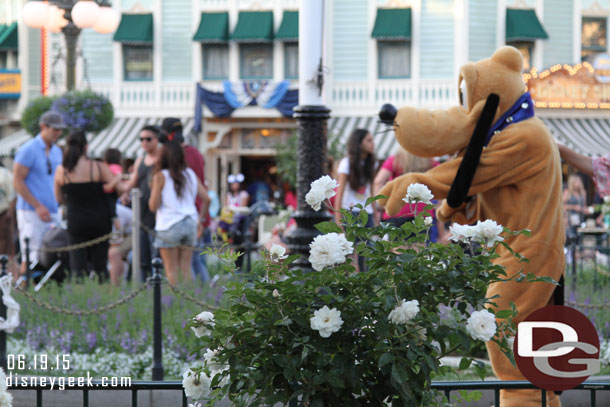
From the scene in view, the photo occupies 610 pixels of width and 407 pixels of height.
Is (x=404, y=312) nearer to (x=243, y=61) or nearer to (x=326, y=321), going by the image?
(x=326, y=321)

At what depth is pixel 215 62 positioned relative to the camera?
25703mm

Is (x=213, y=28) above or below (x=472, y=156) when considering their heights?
above

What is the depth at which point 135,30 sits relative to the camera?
25.4m

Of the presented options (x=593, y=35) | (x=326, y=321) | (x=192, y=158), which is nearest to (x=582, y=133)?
(x=593, y=35)

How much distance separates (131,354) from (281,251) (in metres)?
4.17

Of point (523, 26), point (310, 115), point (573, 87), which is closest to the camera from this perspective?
point (310, 115)

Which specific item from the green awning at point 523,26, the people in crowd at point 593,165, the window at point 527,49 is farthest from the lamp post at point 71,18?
the window at point 527,49

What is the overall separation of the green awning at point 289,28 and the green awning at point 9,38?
762 cm

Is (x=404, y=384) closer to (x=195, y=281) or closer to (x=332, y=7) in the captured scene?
(x=195, y=281)

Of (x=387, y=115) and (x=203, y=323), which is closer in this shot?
(x=203, y=323)

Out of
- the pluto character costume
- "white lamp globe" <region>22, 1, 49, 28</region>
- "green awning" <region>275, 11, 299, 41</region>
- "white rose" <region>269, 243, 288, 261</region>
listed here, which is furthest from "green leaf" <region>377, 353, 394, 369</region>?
"green awning" <region>275, 11, 299, 41</region>

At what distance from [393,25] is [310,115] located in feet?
61.6

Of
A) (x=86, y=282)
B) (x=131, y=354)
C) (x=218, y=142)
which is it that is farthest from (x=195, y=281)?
(x=218, y=142)

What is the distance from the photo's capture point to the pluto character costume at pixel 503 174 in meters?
4.39
